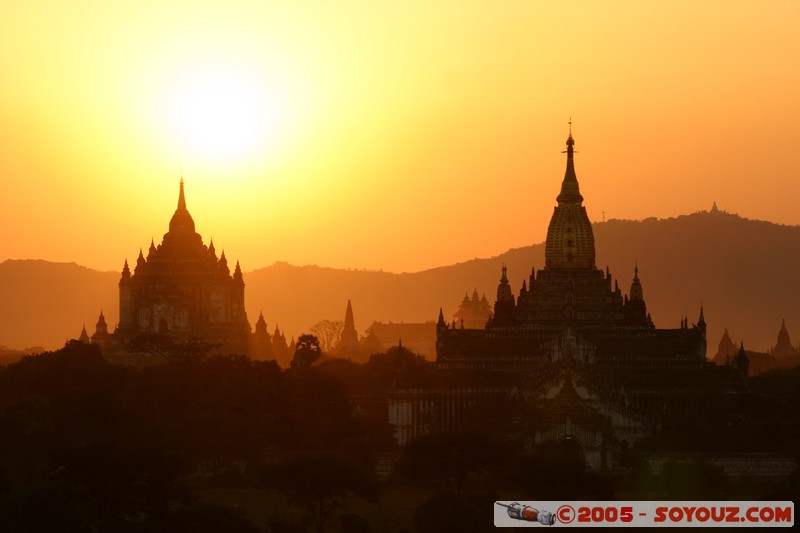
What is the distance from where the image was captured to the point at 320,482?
98438 mm

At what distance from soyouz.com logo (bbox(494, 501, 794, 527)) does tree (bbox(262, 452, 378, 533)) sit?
957cm

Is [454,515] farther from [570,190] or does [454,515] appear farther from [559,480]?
[570,190]

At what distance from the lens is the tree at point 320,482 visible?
98.2 metres

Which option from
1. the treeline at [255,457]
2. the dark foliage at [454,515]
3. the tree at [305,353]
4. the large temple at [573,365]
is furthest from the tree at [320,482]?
the tree at [305,353]

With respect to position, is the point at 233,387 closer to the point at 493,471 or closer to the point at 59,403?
the point at 59,403

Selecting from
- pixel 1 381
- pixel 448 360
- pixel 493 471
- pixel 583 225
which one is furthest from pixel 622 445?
pixel 583 225

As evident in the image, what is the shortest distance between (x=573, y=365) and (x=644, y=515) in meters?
41.5

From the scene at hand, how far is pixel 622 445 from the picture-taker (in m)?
124

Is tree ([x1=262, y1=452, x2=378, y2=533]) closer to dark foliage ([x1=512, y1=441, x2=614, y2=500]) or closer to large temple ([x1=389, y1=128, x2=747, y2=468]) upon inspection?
dark foliage ([x1=512, y1=441, x2=614, y2=500])

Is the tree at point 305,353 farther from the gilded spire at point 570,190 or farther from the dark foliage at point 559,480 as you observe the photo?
the dark foliage at point 559,480

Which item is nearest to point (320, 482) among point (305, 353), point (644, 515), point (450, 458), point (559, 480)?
point (559, 480)

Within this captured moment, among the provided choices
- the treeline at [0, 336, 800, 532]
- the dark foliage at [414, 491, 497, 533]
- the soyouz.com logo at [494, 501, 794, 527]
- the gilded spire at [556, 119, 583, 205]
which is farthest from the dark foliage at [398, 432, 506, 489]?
the gilded spire at [556, 119, 583, 205]

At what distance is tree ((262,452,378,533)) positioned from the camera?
3868 inches

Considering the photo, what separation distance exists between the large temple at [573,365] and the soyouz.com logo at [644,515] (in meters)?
24.8
